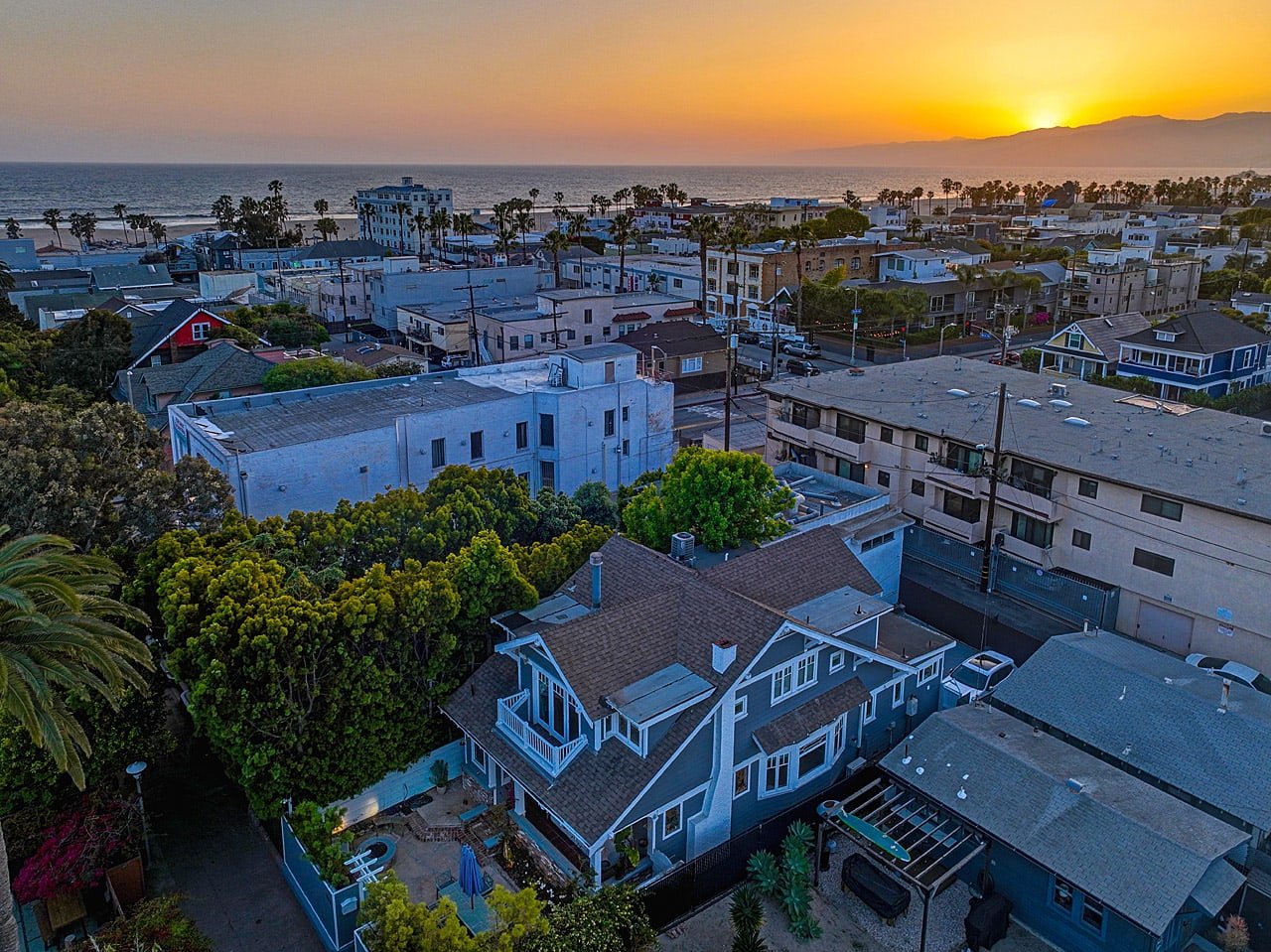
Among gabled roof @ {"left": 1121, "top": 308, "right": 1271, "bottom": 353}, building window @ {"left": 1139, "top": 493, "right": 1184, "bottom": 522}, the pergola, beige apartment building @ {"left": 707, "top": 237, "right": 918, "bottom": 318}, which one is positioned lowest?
the pergola

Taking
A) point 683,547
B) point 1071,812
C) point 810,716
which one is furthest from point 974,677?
point 683,547

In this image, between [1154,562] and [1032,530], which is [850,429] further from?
[1154,562]

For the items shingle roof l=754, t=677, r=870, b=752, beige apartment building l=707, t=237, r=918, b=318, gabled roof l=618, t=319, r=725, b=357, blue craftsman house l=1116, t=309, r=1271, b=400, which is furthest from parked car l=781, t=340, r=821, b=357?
shingle roof l=754, t=677, r=870, b=752

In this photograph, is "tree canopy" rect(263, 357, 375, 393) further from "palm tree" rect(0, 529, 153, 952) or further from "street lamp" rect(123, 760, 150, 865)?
"palm tree" rect(0, 529, 153, 952)

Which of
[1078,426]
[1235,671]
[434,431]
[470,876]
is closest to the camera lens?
[470,876]

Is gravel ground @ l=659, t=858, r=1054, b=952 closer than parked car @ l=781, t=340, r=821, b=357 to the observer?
Yes

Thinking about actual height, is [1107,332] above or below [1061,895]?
above

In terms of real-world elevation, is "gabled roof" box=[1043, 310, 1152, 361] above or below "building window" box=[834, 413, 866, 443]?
above

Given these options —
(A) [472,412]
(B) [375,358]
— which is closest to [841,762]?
(A) [472,412]
